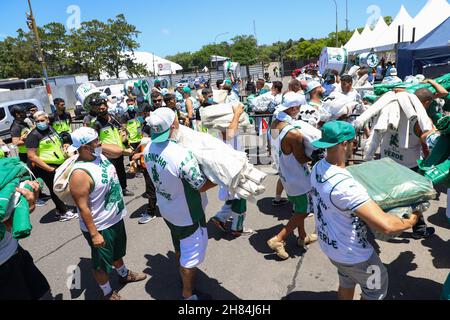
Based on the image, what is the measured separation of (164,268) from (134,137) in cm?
402

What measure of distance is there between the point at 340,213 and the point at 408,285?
5.71 ft

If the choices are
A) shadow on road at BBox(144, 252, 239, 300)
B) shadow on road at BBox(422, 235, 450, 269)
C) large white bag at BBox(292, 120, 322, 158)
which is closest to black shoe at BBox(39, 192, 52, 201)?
shadow on road at BBox(144, 252, 239, 300)

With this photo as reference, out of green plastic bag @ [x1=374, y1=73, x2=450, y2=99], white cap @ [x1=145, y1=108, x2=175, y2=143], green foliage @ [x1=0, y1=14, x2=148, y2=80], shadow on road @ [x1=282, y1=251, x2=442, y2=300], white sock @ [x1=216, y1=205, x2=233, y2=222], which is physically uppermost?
green foliage @ [x1=0, y1=14, x2=148, y2=80]

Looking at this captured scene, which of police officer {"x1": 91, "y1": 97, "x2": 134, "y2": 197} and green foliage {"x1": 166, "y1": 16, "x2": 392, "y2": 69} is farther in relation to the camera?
green foliage {"x1": 166, "y1": 16, "x2": 392, "y2": 69}

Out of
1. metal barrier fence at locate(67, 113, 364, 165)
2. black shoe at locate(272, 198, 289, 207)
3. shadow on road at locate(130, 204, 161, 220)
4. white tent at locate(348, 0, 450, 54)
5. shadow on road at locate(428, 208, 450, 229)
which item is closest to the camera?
shadow on road at locate(428, 208, 450, 229)

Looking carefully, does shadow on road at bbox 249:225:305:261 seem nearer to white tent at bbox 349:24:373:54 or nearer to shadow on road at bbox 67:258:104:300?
shadow on road at bbox 67:258:104:300

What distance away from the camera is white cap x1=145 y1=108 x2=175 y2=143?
2.77 m

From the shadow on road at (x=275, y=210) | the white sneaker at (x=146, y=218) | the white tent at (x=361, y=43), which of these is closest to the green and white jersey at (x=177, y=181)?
the shadow on road at (x=275, y=210)

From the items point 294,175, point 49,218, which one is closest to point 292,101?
point 294,175

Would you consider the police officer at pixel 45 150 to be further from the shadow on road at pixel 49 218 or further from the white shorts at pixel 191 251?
the white shorts at pixel 191 251

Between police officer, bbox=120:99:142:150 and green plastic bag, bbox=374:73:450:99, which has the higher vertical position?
green plastic bag, bbox=374:73:450:99

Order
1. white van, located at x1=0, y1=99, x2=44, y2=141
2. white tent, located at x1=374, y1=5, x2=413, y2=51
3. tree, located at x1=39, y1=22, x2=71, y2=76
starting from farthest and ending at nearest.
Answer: tree, located at x1=39, y1=22, x2=71, y2=76 → white tent, located at x1=374, y1=5, x2=413, y2=51 → white van, located at x1=0, y1=99, x2=44, y2=141

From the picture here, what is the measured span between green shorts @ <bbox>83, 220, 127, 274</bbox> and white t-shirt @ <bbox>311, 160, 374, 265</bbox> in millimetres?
2059

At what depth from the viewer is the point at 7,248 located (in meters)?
2.57
